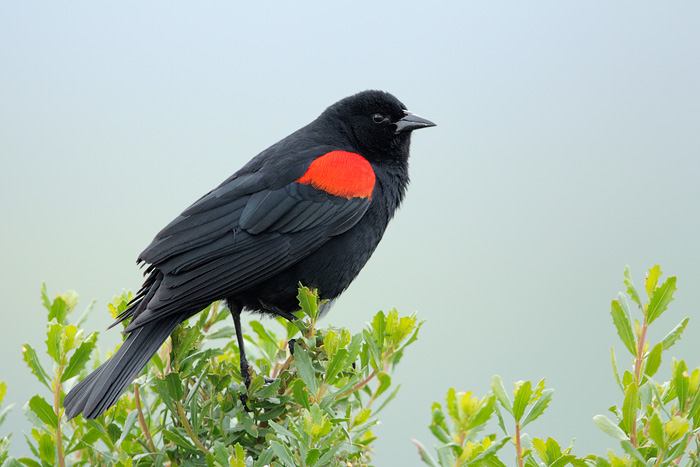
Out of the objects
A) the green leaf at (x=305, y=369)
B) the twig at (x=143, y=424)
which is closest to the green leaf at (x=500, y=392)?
the green leaf at (x=305, y=369)

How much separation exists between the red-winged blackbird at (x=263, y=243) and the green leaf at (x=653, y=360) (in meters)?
1.32

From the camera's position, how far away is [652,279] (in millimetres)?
1808

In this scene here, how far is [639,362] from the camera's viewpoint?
181 cm

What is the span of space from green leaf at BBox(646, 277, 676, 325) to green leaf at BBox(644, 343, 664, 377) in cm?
11

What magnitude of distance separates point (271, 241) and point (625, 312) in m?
1.42

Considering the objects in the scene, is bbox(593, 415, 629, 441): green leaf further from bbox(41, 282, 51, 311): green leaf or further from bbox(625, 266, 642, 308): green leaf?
bbox(41, 282, 51, 311): green leaf

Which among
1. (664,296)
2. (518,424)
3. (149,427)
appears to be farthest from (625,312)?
(149,427)

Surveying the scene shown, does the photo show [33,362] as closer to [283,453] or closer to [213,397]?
[213,397]

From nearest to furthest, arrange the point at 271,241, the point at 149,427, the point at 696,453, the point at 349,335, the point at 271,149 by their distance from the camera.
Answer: the point at 696,453 < the point at 349,335 < the point at 149,427 < the point at 271,241 < the point at 271,149

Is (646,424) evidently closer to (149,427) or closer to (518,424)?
(518,424)

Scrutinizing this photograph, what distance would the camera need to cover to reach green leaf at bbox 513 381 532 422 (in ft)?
5.53

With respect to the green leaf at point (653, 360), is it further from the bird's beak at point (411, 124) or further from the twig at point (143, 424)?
the bird's beak at point (411, 124)

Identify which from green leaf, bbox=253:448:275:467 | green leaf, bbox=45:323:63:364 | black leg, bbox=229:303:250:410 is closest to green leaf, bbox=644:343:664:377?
green leaf, bbox=253:448:275:467

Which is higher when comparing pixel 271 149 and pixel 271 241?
pixel 271 149
